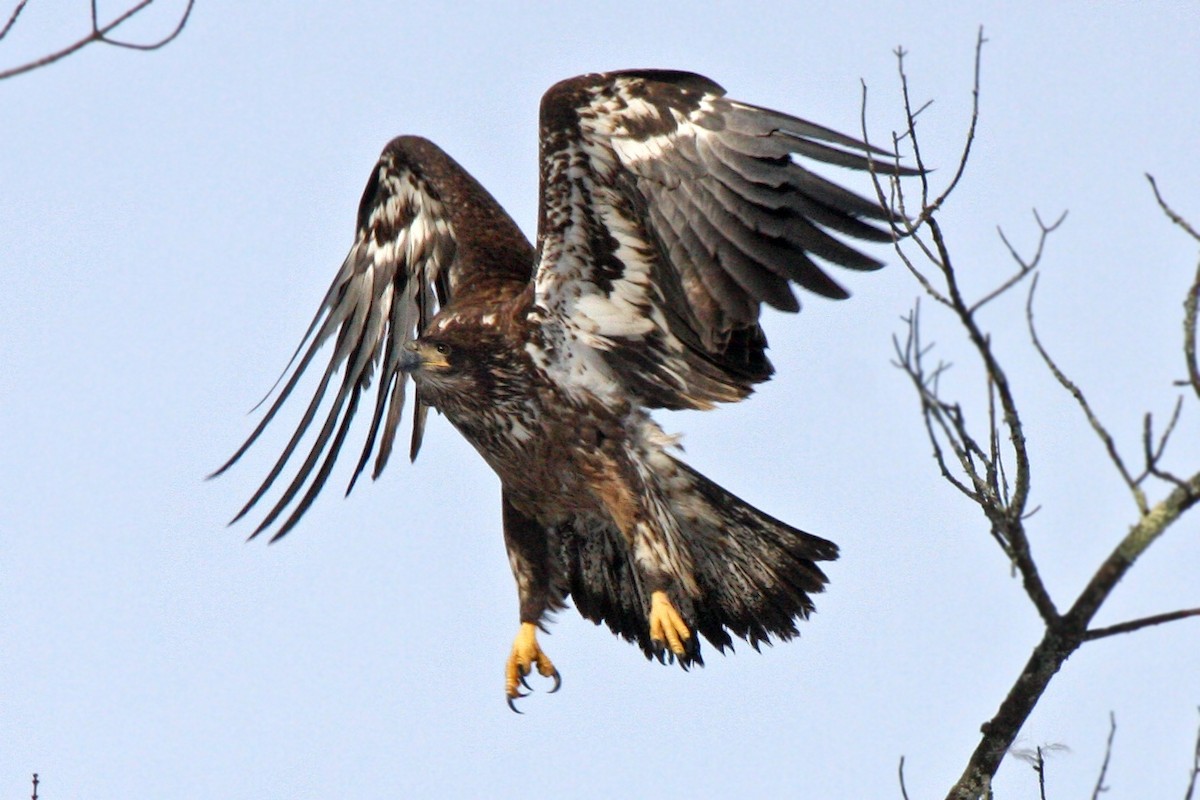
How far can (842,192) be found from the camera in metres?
5.61

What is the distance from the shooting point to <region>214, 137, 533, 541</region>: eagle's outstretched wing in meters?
7.47

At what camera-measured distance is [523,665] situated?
6.71m

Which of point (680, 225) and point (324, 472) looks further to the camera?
point (324, 472)

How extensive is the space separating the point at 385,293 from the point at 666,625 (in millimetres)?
2484

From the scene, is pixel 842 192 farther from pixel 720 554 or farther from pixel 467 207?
pixel 467 207

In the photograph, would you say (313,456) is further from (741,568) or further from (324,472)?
(741,568)

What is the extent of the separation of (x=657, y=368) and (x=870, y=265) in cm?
112

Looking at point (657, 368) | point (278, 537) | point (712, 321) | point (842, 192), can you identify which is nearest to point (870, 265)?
point (842, 192)

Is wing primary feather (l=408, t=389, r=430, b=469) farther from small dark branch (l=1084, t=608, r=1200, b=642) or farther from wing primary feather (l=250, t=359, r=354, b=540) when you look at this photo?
small dark branch (l=1084, t=608, r=1200, b=642)

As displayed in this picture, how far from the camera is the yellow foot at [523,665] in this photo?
6656 mm

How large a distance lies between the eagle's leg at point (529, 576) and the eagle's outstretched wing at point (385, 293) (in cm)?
102

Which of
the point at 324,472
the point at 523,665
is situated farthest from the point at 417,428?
the point at 523,665

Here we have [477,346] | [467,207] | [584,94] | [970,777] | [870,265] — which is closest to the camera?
[970,777]

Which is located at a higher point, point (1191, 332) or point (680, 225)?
point (680, 225)
